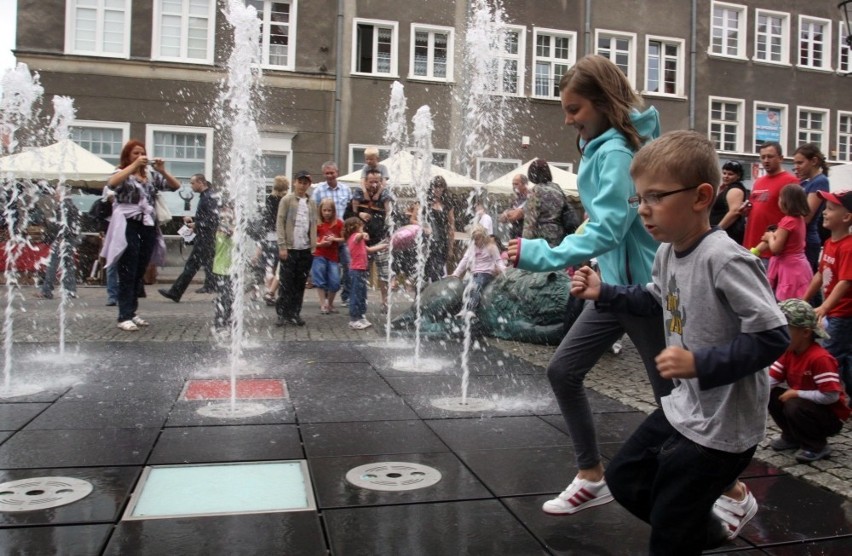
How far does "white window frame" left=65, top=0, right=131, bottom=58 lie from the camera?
69.4ft

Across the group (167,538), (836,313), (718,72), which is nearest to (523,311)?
(836,313)

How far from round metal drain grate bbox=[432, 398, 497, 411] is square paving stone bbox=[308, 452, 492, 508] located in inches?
45.1

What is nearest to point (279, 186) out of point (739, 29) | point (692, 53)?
point (692, 53)

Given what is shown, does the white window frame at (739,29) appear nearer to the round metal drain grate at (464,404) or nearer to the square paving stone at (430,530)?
the round metal drain grate at (464,404)

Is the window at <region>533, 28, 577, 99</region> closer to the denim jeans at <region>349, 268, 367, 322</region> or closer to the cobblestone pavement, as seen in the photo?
the cobblestone pavement

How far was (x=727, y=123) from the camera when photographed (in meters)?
27.6

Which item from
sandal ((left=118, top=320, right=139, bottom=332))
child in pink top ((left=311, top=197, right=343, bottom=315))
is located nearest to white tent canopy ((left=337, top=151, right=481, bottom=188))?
child in pink top ((left=311, top=197, right=343, bottom=315))

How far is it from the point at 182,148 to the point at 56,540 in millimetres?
20481

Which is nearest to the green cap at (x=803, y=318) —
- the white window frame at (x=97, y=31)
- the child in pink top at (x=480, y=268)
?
the child in pink top at (x=480, y=268)

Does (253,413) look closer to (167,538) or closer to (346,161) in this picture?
(167,538)

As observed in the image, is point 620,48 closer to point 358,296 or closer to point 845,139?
point 845,139

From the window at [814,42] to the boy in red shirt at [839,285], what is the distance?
26.6 m

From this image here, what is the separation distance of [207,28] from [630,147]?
21115 mm

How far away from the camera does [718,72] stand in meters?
27.2
